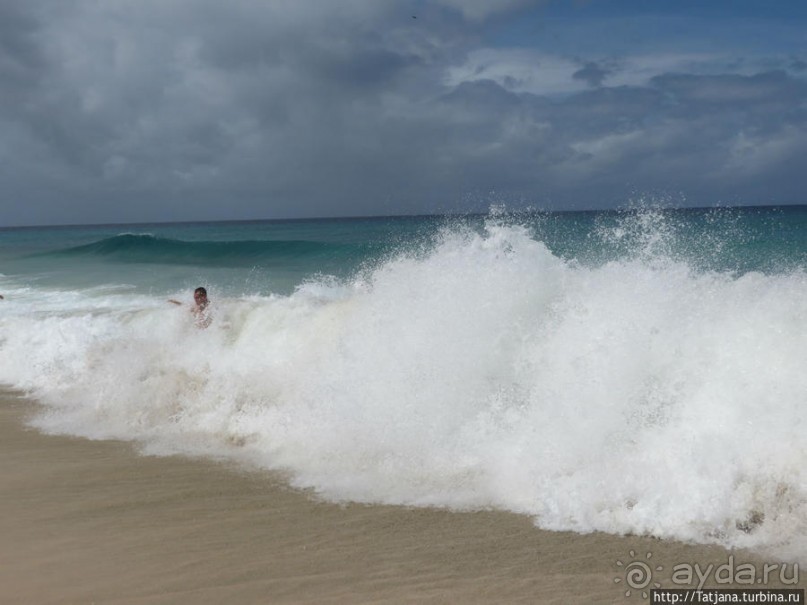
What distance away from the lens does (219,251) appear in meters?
37.1

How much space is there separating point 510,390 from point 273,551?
2.76 meters

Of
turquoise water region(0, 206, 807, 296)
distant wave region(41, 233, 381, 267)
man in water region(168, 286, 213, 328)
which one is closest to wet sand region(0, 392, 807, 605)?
man in water region(168, 286, 213, 328)

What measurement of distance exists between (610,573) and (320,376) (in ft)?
13.7

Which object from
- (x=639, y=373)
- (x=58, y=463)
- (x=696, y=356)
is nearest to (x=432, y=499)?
(x=639, y=373)

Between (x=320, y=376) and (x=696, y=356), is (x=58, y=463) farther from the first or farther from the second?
(x=696, y=356)

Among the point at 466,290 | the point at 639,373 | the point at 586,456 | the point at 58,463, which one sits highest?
the point at 466,290

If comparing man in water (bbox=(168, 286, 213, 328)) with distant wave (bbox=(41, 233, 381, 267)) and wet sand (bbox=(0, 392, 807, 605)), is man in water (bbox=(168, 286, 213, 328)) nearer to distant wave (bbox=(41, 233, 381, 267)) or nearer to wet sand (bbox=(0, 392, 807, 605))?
wet sand (bbox=(0, 392, 807, 605))

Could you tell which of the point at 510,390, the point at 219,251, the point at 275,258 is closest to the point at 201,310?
the point at 510,390

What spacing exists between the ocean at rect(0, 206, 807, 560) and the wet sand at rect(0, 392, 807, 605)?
289 mm

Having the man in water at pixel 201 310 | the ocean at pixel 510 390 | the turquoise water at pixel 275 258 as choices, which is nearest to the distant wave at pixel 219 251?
the turquoise water at pixel 275 258

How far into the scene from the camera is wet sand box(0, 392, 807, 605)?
4.47 meters

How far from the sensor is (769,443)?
5.47m

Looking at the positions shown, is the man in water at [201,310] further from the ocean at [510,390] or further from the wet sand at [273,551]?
the wet sand at [273,551]

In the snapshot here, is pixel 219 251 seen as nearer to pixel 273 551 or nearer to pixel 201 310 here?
pixel 201 310
